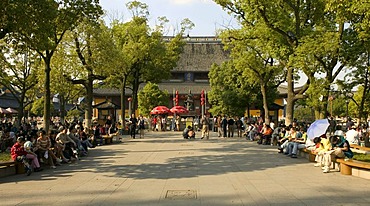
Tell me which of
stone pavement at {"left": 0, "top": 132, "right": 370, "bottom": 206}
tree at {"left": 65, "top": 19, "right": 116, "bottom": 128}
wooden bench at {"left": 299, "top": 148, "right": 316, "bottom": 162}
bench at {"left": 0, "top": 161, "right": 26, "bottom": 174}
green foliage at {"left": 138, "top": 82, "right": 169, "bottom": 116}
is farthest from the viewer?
green foliage at {"left": 138, "top": 82, "right": 169, "bottom": 116}

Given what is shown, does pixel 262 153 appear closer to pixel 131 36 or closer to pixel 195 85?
pixel 131 36

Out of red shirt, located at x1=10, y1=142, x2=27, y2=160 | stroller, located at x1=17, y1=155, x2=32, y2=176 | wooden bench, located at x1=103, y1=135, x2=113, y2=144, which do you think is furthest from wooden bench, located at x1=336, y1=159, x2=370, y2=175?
wooden bench, located at x1=103, y1=135, x2=113, y2=144

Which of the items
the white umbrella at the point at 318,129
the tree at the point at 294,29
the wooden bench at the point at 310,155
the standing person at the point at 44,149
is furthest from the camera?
the tree at the point at 294,29

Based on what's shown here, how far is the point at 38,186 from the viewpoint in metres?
9.54

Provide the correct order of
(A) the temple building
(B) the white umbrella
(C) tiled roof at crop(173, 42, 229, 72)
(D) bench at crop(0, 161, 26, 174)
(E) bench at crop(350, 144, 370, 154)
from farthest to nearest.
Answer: (C) tiled roof at crop(173, 42, 229, 72) < (A) the temple building < (E) bench at crop(350, 144, 370, 154) < (B) the white umbrella < (D) bench at crop(0, 161, 26, 174)

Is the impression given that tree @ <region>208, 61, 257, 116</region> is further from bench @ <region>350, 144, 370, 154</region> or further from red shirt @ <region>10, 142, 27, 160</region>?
red shirt @ <region>10, 142, 27, 160</region>

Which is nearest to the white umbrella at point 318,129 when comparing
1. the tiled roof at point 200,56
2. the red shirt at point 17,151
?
the red shirt at point 17,151

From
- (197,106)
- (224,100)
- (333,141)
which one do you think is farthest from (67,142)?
(197,106)

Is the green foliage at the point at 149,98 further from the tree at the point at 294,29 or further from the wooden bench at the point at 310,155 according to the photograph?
the wooden bench at the point at 310,155

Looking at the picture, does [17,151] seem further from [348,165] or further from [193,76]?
[193,76]

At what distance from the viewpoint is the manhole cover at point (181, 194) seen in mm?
8078

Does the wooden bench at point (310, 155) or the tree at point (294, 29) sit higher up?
the tree at point (294, 29)

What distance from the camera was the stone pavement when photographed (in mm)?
7852

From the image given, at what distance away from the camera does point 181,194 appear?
8.39 meters
